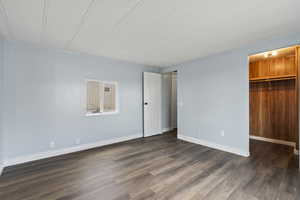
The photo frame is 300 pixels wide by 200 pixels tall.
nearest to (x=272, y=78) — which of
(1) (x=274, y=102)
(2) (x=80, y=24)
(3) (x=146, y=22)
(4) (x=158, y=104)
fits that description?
(1) (x=274, y=102)

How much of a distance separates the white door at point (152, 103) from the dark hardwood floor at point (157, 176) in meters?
1.42

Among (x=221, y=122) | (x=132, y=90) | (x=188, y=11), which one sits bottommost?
(x=221, y=122)

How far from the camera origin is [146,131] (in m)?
4.47

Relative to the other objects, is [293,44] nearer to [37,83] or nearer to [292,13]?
[292,13]

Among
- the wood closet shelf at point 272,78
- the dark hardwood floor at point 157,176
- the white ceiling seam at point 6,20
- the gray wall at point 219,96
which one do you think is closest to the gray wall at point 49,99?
the white ceiling seam at point 6,20

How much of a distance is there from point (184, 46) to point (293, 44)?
1.82m

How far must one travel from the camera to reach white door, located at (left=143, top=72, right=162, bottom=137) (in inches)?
176

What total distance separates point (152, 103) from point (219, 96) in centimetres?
210

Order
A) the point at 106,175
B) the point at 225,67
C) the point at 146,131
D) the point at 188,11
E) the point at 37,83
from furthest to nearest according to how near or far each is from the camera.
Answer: the point at 146,131
the point at 225,67
the point at 37,83
the point at 106,175
the point at 188,11

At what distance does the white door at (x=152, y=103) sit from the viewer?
4473 millimetres

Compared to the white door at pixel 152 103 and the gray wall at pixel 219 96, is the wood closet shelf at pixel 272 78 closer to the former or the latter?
the gray wall at pixel 219 96

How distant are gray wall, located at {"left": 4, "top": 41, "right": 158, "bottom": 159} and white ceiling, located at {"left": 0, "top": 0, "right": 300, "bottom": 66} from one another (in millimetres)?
379

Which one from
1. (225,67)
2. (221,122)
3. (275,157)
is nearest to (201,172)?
(221,122)

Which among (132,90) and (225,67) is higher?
(225,67)
